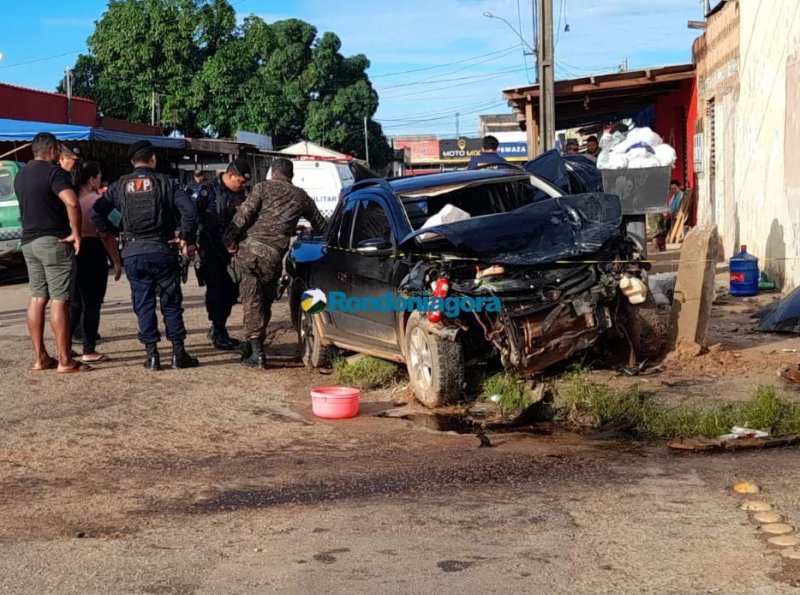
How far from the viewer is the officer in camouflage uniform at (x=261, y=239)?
32.4 feet

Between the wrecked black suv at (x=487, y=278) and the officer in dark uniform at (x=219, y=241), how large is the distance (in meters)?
2.13

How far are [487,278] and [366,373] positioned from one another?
1.87 meters

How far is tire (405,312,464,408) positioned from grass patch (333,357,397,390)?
3.22ft

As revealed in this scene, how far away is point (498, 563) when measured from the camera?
4.55 meters

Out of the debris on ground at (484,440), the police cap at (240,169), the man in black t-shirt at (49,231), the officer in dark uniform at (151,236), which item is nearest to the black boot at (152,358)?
the officer in dark uniform at (151,236)

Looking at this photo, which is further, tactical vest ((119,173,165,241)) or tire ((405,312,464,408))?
tactical vest ((119,173,165,241))

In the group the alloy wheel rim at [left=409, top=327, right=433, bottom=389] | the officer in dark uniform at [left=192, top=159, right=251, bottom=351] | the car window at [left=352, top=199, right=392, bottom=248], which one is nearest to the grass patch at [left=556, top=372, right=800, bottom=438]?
the alloy wheel rim at [left=409, top=327, right=433, bottom=389]

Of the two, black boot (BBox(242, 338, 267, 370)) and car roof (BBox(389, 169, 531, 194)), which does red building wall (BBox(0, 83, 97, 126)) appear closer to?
black boot (BBox(242, 338, 267, 370))

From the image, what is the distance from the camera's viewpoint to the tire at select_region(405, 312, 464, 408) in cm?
771

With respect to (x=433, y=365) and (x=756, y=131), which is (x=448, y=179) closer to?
(x=433, y=365)

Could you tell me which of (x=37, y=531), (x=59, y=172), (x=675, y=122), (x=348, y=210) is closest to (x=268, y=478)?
(x=37, y=531)

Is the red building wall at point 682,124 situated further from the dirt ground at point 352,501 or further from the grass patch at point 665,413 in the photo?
the grass patch at point 665,413

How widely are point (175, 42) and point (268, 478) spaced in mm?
46268

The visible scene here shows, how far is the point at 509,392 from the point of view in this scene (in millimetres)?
7848
